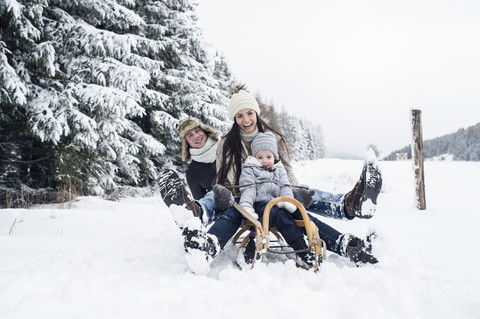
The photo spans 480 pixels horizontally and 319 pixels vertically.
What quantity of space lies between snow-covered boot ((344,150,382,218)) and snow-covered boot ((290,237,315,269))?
0.56 metres

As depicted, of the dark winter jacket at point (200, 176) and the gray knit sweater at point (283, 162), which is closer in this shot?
the gray knit sweater at point (283, 162)

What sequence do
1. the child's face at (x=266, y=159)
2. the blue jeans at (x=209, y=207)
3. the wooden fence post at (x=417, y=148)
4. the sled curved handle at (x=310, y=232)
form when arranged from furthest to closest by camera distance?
the wooden fence post at (x=417, y=148) → the child's face at (x=266, y=159) → the blue jeans at (x=209, y=207) → the sled curved handle at (x=310, y=232)

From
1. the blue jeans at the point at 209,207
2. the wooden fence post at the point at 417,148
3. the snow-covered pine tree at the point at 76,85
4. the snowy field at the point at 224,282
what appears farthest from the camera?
the wooden fence post at the point at 417,148

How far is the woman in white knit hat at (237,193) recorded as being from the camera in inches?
79.0

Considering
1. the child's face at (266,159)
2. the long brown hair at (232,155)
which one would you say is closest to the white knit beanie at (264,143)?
the child's face at (266,159)

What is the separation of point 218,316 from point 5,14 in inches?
227

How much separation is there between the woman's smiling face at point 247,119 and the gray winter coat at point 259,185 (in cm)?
46

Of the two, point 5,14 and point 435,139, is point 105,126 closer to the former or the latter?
point 5,14

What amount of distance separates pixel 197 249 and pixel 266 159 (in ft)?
3.76

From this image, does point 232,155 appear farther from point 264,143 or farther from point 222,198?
point 222,198

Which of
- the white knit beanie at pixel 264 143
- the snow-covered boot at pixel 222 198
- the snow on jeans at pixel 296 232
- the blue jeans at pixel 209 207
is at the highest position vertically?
the white knit beanie at pixel 264 143

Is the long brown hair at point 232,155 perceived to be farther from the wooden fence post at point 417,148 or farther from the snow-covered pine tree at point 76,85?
the wooden fence post at point 417,148

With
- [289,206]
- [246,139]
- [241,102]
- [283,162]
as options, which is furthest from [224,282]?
[241,102]

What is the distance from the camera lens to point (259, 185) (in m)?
2.47
